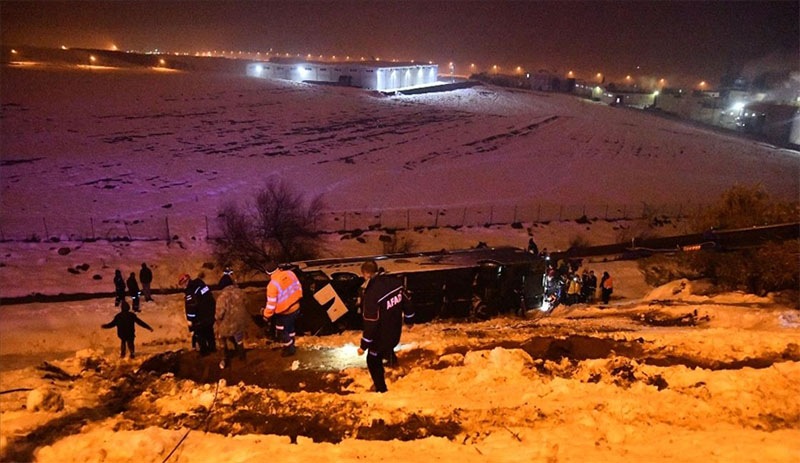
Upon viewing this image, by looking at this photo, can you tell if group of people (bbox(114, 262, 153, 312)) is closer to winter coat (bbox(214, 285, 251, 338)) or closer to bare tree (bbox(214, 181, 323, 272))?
bare tree (bbox(214, 181, 323, 272))

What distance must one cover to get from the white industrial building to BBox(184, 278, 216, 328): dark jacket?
80950 millimetres

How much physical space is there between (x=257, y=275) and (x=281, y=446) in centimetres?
1694

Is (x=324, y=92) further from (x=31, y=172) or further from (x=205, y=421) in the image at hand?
(x=205, y=421)

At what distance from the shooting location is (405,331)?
402 inches

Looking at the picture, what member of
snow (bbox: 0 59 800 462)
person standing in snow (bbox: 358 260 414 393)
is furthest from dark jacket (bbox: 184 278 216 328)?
person standing in snow (bbox: 358 260 414 393)

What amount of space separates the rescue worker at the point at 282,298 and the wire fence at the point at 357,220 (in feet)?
66.1

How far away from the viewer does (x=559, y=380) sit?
6.27m

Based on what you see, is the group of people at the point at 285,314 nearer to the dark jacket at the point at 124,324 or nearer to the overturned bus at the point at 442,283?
the dark jacket at the point at 124,324

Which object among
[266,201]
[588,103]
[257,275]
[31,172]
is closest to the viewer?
[257,275]

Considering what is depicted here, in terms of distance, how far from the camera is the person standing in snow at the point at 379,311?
5.65 m

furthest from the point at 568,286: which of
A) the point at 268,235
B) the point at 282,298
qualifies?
the point at 268,235

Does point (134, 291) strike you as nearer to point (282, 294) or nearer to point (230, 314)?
point (230, 314)

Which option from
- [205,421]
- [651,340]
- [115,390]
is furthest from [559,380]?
[115,390]

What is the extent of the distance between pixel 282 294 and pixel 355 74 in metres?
85.9
